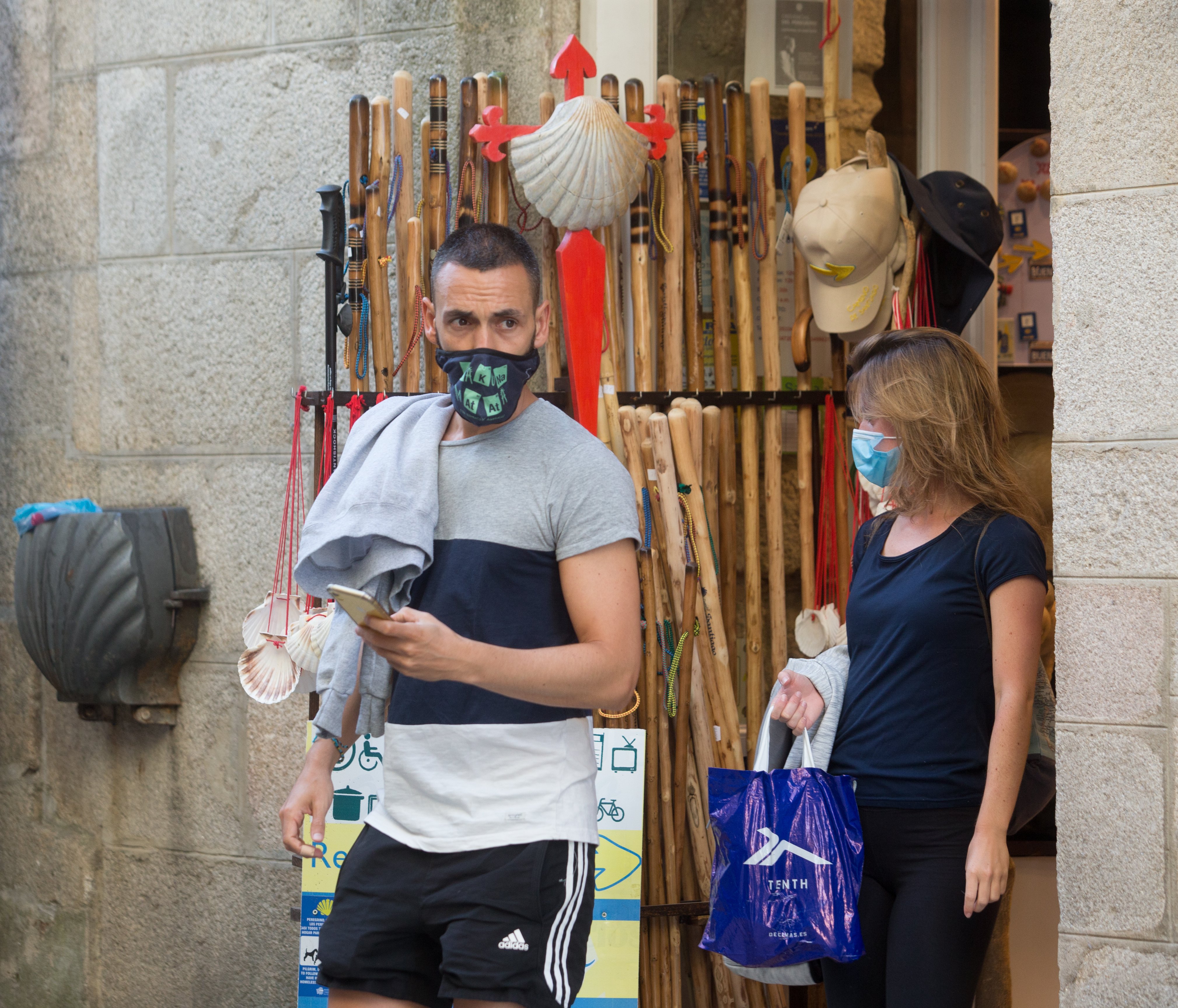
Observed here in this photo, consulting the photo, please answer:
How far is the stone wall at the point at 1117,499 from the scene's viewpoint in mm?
1948

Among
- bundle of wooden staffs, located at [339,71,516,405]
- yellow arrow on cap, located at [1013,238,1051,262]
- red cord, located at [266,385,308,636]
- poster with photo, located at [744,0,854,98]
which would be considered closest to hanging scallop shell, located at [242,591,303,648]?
red cord, located at [266,385,308,636]

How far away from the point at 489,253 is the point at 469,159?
1.25m

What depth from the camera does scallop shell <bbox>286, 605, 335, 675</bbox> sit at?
2.69m

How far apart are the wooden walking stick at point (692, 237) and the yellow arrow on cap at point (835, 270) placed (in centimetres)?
29

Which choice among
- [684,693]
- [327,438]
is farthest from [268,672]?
[684,693]

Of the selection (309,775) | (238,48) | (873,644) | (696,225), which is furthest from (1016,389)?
(309,775)

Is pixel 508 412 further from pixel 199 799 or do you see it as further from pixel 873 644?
pixel 199 799

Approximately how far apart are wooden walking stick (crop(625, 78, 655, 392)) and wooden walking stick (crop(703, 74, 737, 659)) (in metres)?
0.17

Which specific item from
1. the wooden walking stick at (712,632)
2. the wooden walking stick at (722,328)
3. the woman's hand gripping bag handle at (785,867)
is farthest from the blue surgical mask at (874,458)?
the wooden walking stick at (722,328)

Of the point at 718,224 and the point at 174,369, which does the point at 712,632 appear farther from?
the point at 174,369

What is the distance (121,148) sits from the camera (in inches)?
133

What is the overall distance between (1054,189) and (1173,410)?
1.37ft

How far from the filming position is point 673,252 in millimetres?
2986

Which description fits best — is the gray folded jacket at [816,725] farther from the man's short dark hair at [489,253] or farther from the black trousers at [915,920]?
the man's short dark hair at [489,253]
